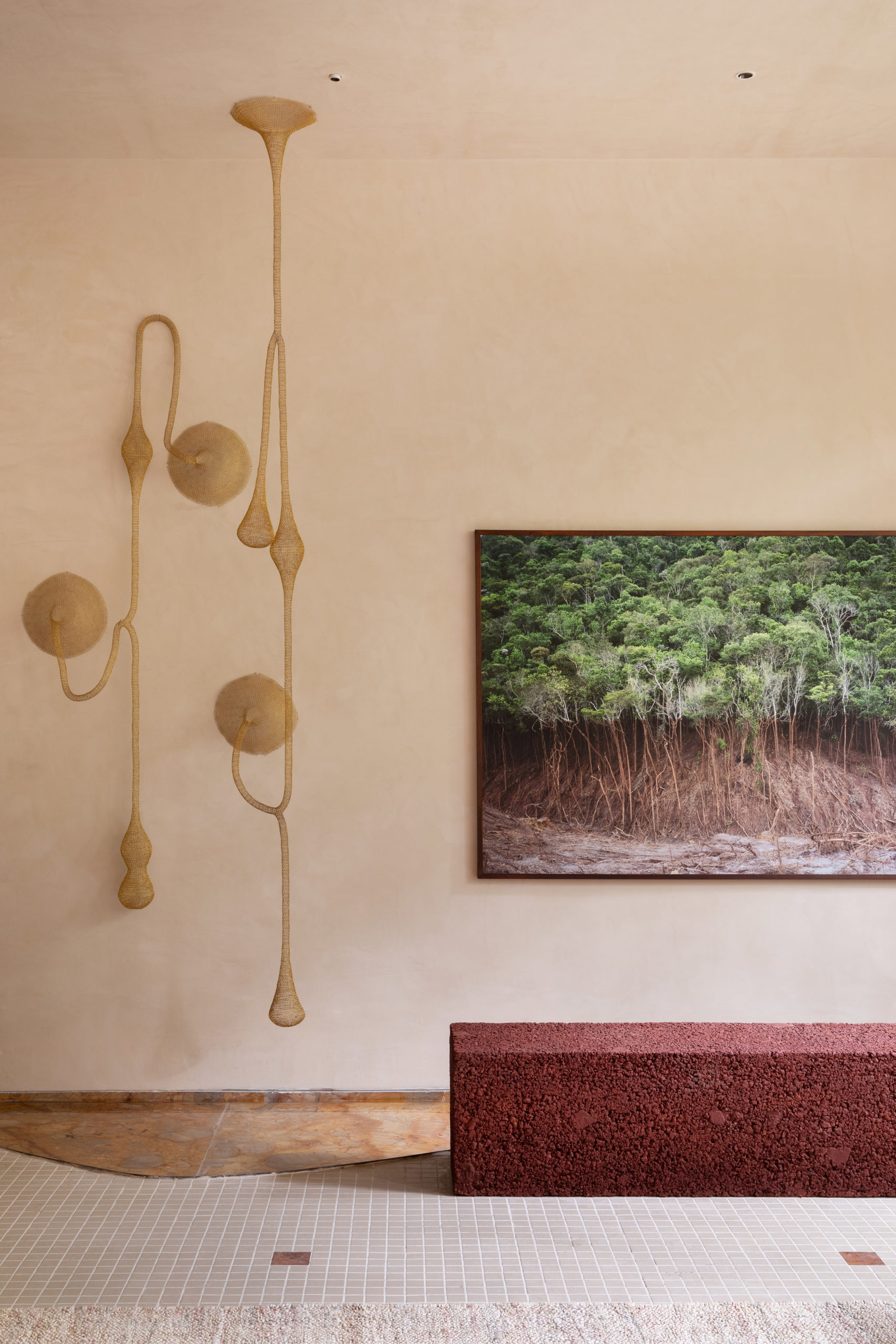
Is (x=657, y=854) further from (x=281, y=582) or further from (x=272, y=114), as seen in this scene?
(x=272, y=114)

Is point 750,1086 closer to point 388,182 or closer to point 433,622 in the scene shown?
point 433,622

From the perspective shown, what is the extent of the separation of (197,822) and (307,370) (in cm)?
150

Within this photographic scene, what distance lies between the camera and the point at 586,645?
314 cm

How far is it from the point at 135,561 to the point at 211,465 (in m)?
0.39

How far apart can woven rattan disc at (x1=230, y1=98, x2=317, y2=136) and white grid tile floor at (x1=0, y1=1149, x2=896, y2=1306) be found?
291cm

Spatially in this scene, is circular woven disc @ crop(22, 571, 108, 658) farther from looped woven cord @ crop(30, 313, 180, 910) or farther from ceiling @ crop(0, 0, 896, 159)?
ceiling @ crop(0, 0, 896, 159)

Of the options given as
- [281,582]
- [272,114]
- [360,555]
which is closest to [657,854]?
[360,555]

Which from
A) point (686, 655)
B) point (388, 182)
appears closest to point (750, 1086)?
point (686, 655)

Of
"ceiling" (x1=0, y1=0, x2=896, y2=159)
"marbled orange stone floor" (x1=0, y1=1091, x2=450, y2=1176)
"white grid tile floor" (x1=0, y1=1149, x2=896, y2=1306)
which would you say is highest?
"ceiling" (x1=0, y1=0, x2=896, y2=159)

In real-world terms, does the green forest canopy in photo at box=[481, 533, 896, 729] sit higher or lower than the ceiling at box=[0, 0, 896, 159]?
lower

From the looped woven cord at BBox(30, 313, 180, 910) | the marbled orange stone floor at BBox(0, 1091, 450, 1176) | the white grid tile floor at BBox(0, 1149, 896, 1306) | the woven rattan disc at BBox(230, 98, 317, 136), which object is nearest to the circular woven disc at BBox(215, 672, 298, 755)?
the looped woven cord at BBox(30, 313, 180, 910)

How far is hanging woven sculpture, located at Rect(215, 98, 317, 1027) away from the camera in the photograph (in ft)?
9.07

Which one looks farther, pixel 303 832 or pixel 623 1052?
pixel 303 832

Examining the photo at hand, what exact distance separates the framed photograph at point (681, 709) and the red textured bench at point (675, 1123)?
75 cm
